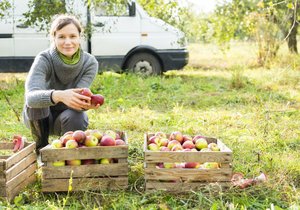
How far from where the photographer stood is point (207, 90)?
8516 mm

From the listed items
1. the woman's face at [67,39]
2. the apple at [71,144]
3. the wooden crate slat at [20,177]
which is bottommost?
the wooden crate slat at [20,177]

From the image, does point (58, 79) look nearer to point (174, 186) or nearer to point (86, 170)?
point (86, 170)

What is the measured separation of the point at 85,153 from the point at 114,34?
678 centimetres

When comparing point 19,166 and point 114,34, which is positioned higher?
point 114,34

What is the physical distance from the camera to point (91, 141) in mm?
3201

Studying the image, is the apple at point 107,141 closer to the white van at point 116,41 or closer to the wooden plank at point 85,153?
the wooden plank at point 85,153

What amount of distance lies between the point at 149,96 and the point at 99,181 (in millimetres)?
4535

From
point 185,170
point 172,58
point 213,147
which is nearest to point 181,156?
point 185,170

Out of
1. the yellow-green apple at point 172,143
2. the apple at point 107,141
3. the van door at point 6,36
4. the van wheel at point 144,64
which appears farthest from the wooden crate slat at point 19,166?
the van wheel at point 144,64

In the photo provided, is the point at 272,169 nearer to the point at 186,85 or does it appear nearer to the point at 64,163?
the point at 64,163

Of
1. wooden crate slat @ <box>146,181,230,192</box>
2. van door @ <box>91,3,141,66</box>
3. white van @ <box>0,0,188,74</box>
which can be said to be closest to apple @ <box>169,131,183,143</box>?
wooden crate slat @ <box>146,181,230,192</box>

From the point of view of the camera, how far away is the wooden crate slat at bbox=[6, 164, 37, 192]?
3.00m

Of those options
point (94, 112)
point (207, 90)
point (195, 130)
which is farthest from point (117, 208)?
point (207, 90)

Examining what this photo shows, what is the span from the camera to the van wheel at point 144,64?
9883mm
